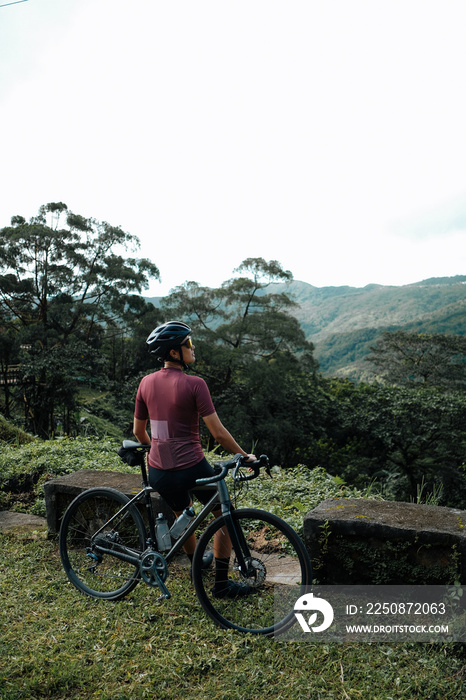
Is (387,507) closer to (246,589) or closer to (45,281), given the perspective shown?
(246,589)

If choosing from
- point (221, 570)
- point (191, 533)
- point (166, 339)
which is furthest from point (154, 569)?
point (166, 339)

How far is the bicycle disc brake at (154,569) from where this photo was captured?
2.98 m

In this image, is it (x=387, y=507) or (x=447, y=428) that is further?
(x=447, y=428)

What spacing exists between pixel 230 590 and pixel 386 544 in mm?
939

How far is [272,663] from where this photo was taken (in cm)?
243

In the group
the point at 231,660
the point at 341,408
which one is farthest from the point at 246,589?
the point at 341,408

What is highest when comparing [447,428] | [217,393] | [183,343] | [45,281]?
[45,281]

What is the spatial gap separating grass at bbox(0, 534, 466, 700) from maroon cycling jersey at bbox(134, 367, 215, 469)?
2.93ft

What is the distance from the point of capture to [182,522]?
9.87 ft

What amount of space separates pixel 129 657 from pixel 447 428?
54.8 ft

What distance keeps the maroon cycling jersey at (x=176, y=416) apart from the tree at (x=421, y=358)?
92.6 ft

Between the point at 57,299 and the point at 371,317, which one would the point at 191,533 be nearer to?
the point at 57,299

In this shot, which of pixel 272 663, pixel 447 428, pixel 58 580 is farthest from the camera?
pixel 447 428

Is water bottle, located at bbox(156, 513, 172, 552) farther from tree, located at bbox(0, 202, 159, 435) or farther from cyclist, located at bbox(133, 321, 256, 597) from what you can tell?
tree, located at bbox(0, 202, 159, 435)
